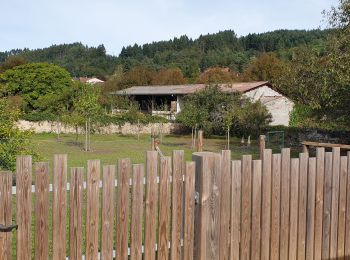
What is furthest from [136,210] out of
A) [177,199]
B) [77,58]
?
[77,58]

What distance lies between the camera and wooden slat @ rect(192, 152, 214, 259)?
3.26 metres

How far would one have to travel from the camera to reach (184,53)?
347ft

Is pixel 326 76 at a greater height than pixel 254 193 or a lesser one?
greater

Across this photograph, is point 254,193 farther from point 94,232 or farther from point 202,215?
point 94,232

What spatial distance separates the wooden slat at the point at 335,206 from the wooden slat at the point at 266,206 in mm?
713

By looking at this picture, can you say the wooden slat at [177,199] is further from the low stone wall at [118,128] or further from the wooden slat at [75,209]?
the low stone wall at [118,128]

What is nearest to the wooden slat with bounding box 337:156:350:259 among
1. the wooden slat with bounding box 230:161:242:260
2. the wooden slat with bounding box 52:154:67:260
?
the wooden slat with bounding box 230:161:242:260

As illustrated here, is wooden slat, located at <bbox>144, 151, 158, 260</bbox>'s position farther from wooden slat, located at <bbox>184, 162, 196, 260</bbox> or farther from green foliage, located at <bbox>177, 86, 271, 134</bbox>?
green foliage, located at <bbox>177, 86, 271, 134</bbox>

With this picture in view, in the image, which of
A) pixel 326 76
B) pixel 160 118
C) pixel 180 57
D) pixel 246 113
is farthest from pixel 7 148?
pixel 180 57

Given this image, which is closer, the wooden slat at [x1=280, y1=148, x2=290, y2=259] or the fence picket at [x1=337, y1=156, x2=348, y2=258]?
the wooden slat at [x1=280, y1=148, x2=290, y2=259]

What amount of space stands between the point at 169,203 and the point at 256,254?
876 mm

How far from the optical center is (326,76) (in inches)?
801

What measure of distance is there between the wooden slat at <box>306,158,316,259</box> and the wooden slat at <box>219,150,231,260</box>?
82 cm

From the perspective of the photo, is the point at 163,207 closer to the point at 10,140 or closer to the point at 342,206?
the point at 342,206
